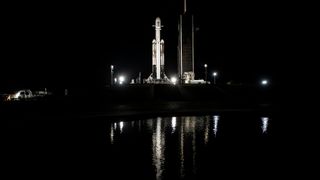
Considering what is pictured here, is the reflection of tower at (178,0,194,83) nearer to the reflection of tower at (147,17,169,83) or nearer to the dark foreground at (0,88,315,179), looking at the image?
the reflection of tower at (147,17,169,83)

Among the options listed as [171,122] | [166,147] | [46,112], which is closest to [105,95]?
[46,112]

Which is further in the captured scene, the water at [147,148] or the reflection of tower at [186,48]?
the reflection of tower at [186,48]

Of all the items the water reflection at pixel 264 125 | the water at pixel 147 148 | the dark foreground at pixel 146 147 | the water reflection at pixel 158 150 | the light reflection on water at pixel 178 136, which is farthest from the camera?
the water reflection at pixel 264 125

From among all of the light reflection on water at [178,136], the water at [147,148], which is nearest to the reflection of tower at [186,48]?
the light reflection on water at [178,136]

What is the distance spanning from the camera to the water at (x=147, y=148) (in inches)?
361

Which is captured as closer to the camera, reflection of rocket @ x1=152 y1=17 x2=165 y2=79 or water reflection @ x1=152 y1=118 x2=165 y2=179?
water reflection @ x1=152 y1=118 x2=165 y2=179

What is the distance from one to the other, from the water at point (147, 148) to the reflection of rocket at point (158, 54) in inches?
1472

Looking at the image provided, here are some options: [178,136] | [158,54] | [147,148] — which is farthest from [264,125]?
[158,54]

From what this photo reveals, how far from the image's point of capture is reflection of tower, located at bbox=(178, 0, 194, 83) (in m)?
52.4

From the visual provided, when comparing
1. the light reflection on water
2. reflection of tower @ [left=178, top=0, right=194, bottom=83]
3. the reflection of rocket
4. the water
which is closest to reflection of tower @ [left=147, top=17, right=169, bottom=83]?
the reflection of rocket

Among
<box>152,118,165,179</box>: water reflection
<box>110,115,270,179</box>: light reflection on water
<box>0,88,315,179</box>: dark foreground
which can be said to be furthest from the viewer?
<box>110,115,270,179</box>: light reflection on water

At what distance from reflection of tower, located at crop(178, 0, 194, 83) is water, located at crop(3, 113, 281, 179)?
3382 centimetres

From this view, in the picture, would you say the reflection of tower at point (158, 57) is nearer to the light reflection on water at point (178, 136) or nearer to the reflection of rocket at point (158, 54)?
the reflection of rocket at point (158, 54)

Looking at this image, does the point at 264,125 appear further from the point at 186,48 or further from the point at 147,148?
the point at 186,48
